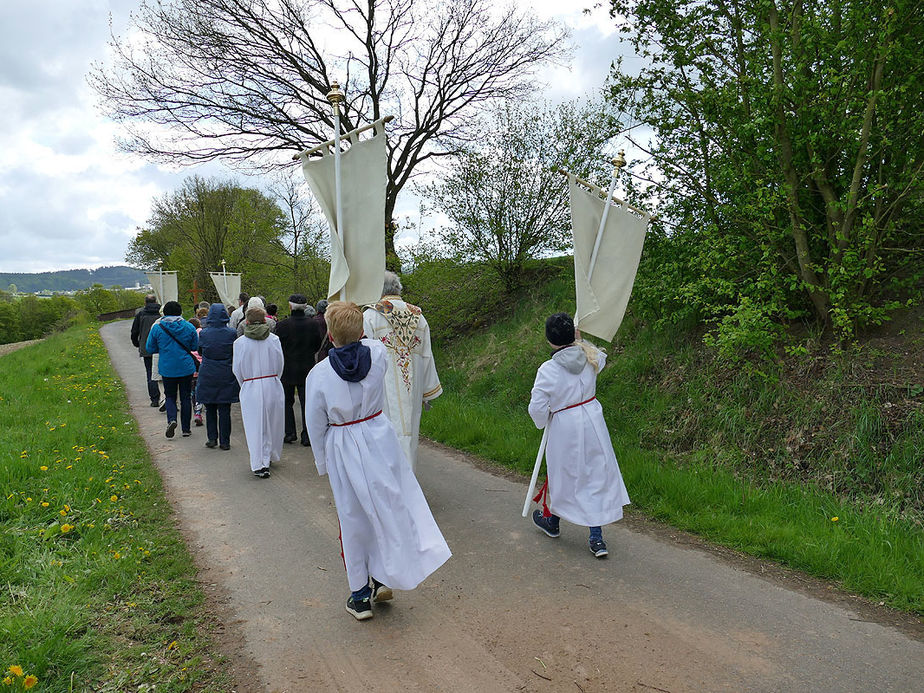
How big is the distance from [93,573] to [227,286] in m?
13.1

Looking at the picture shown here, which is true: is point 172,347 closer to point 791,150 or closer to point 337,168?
point 337,168

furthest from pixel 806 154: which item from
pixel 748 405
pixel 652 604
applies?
pixel 652 604

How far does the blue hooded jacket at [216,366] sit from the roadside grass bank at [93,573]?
112 centimetres

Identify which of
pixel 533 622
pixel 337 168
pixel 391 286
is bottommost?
pixel 533 622

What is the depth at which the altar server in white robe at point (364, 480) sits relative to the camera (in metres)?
3.78

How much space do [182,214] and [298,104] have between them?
25.8 meters

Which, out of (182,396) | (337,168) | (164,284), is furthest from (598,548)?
(164,284)

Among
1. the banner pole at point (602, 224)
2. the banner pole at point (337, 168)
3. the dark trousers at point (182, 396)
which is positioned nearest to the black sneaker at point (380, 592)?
the banner pole at point (337, 168)

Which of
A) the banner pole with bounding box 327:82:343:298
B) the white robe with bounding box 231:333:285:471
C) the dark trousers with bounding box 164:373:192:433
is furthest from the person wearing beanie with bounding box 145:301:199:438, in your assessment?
the banner pole with bounding box 327:82:343:298

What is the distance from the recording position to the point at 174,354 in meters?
8.91

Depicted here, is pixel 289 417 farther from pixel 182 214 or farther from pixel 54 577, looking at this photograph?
pixel 182 214

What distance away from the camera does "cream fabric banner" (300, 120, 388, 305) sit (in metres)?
4.66

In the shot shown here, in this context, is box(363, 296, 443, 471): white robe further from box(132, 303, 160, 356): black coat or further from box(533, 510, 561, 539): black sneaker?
box(132, 303, 160, 356): black coat

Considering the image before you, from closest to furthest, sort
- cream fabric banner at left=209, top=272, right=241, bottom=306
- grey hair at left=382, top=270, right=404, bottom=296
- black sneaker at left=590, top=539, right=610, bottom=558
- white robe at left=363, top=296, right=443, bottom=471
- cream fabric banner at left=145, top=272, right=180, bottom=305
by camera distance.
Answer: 1. black sneaker at left=590, top=539, right=610, bottom=558
2. white robe at left=363, top=296, right=443, bottom=471
3. grey hair at left=382, top=270, right=404, bottom=296
4. cream fabric banner at left=209, top=272, right=241, bottom=306
5. cream fabric banner at left=145, top=272, right=180, bottom=305
